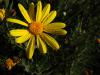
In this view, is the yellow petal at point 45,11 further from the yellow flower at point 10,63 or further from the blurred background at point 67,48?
the yellow flower at point 10,63

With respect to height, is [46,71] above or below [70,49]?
below

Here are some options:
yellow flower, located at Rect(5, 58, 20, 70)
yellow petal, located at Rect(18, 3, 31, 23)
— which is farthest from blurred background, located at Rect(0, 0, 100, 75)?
yellow petal, located at Rect(18, 3, 31, 23)

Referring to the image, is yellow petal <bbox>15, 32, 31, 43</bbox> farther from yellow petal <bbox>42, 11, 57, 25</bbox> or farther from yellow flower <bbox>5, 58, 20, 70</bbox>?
yellow flower <bbox>5, 58, 20, 70</bbox>

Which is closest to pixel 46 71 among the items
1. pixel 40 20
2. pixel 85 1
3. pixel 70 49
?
pixel 70 49

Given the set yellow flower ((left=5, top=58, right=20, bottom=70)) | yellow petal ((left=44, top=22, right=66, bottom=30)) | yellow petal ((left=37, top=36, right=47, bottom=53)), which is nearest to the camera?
yellow petal ((left=37, top=36, right=47, bottom=53))

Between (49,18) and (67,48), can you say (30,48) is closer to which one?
(49,18)

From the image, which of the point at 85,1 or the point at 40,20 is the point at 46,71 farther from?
the point at 85,1
